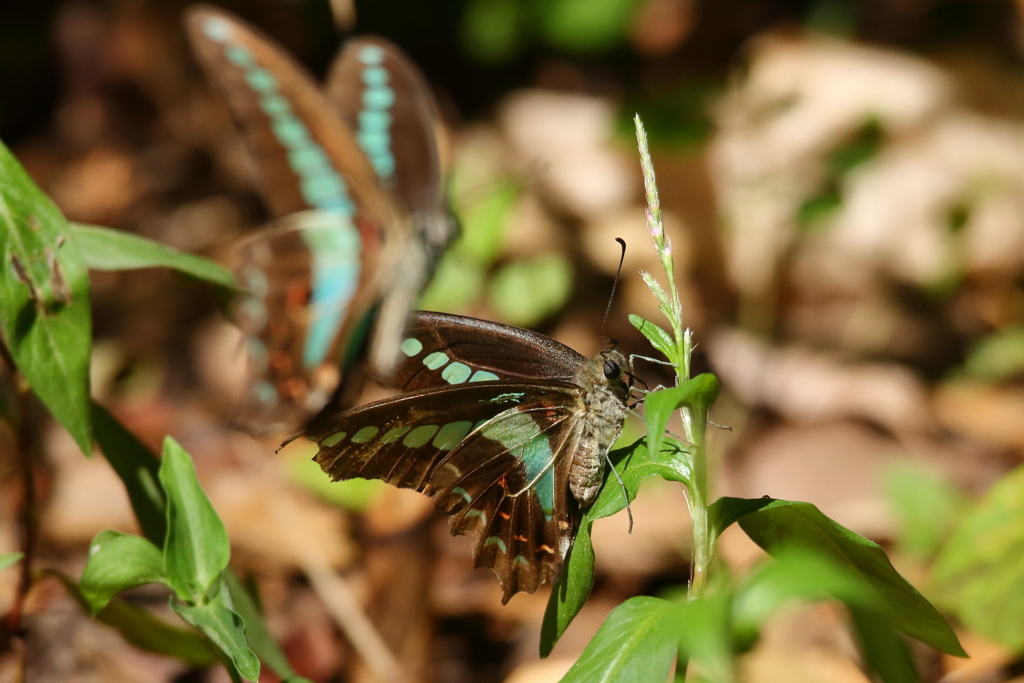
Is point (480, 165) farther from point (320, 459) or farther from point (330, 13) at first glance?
point (320, 459)

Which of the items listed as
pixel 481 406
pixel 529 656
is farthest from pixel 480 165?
pixel 481 406

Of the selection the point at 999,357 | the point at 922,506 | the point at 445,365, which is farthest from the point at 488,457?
the point at 999,357

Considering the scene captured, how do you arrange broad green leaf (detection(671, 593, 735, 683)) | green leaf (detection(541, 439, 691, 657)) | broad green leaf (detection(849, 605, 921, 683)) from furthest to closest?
green leaf (detection(541, 439, 691, 657)), broad green leaf (detection(849, 605, 921, 683)), broad green leaf (detection(671, 593, 735, 683))

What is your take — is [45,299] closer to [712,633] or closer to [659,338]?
[659,338]

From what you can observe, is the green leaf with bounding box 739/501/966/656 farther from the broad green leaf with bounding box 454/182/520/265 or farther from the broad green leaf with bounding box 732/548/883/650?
the broad green leaf with bounding box 454/182/520/265

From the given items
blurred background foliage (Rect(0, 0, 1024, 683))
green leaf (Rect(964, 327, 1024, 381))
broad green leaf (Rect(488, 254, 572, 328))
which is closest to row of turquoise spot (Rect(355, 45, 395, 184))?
blurred background foliage (Rect(0, 0, 1024, 683))

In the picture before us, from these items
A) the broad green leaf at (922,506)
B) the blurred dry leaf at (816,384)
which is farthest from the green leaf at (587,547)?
the blurred dry leaf at (816,384)
